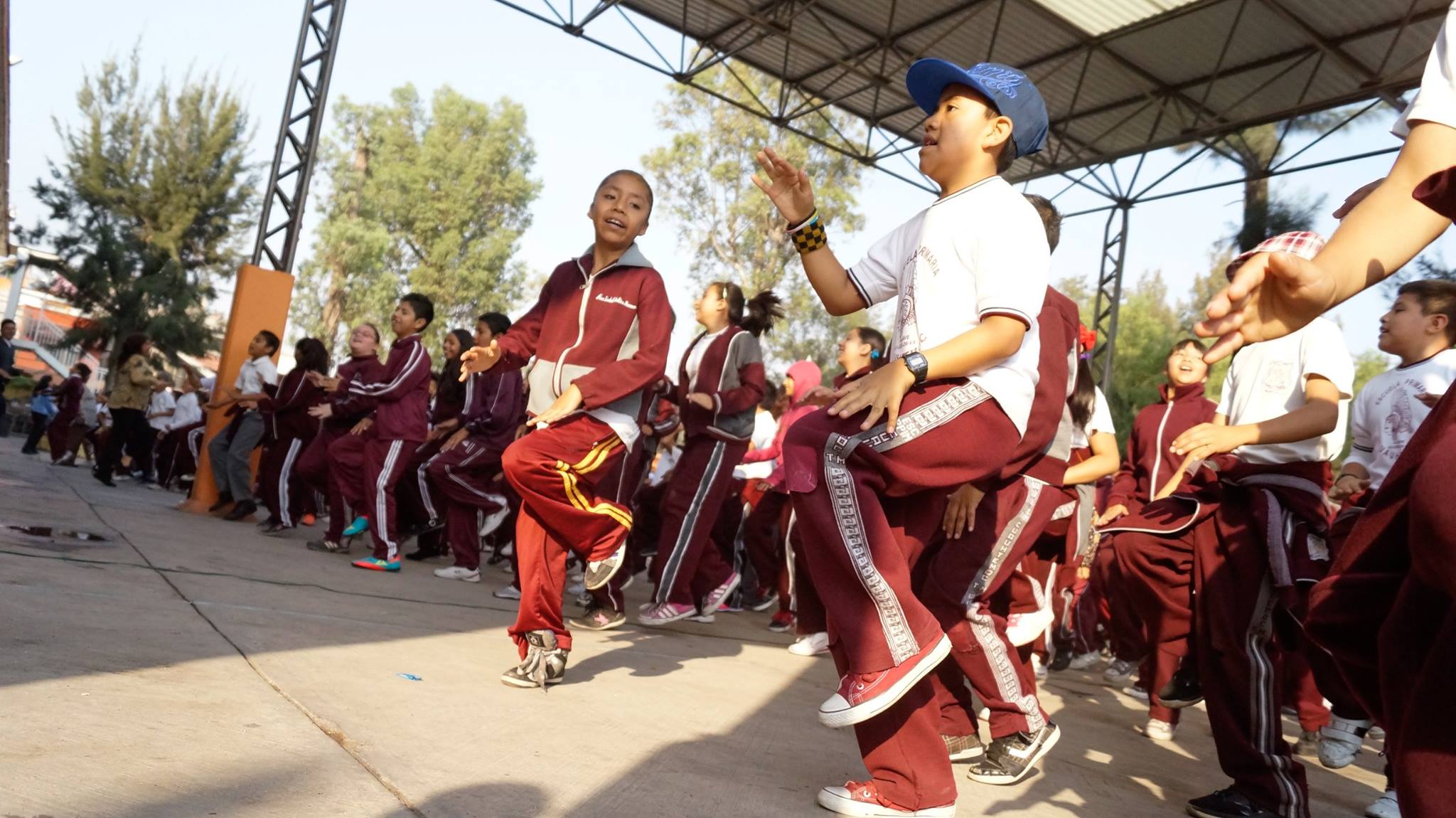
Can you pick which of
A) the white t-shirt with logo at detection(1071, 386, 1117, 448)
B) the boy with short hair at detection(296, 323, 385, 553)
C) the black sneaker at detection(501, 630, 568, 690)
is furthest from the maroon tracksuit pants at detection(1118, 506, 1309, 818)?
the boy with short hair at detection(296, 323, 385, 553)

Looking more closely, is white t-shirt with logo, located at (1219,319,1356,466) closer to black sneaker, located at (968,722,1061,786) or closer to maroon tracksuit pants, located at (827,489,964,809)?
black sneaker, located at (968,722,1061,786)

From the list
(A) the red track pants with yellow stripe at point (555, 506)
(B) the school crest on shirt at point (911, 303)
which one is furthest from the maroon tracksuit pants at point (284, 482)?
(B) the school crest on shirt at point (911, 303)

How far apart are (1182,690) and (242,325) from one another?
8.82 m

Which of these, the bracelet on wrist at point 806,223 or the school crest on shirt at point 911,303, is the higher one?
the bracelet on wrist at point 806,223

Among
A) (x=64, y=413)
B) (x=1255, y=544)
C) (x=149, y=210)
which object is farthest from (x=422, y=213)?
(x=1255, y=544)

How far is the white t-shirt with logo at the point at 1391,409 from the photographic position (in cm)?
431

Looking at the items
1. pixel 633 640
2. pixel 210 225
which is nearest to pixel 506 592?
pixel 633 640

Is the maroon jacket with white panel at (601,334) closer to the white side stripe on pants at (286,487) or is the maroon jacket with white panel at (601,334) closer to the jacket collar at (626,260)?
the jacket collar at (626,260)

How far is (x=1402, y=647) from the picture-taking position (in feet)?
4.74

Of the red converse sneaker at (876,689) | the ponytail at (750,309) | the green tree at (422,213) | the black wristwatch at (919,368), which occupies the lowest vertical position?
the red converse sneaker at (876,689)

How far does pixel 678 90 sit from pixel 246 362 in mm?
23067

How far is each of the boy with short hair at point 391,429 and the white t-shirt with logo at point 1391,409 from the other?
5.69 meters

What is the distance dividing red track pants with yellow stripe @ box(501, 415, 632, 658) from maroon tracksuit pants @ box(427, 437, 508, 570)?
3.83 metres

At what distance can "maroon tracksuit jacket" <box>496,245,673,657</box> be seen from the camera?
3996 mm
